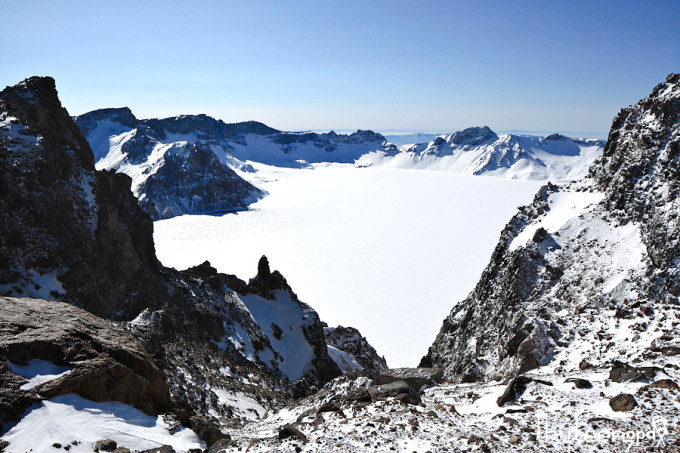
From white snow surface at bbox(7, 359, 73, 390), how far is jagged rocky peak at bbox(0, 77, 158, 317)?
16.8 metres

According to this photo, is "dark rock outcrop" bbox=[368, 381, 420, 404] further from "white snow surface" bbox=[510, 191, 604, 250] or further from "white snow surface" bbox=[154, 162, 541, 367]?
"white snow surface" bbox=[154, 162, 541, 367]

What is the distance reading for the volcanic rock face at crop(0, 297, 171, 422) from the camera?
12.1 m

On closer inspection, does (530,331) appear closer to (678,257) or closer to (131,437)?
→ (678,257)

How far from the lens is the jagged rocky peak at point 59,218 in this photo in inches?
1131

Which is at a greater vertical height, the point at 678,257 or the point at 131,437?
the point at 678,257

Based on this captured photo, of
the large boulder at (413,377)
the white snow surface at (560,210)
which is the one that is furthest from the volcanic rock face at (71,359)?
the white snow surface at (560,210)

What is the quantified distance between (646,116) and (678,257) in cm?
1349

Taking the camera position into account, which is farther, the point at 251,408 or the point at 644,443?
the point at 251,408

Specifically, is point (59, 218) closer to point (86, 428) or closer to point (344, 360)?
point (86, 428)

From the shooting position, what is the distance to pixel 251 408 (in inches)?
938

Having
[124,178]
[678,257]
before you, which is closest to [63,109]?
[124,178]

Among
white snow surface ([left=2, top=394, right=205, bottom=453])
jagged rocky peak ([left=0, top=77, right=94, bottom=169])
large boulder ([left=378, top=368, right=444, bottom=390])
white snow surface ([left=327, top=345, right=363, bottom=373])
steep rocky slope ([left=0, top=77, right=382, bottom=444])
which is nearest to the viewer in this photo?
white snow surface ([left=2, top=394, right=205, bottom=453])

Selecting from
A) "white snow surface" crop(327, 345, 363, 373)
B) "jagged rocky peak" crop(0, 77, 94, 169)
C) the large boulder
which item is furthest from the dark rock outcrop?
"jagged rocky peak" crop(0, 77, 94, 169)

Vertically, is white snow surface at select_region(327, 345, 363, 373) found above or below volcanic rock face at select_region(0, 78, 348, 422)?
below
